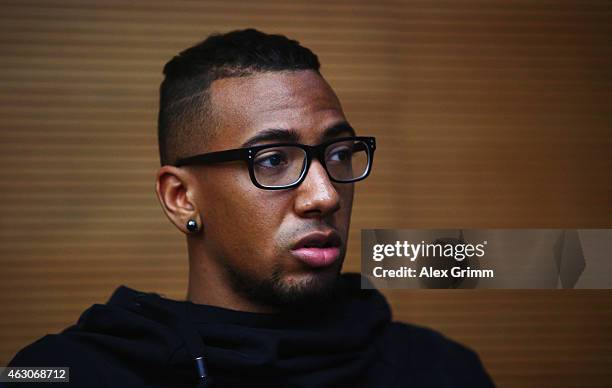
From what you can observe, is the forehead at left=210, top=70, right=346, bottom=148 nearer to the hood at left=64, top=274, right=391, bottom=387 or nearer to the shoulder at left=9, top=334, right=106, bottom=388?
the hood at left=64, top=274, right=391, bottom=387

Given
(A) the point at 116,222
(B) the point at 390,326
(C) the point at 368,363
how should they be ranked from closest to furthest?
(C) the point at 368,363 → (B) the point at 390,326 → (A) the point at 116,222

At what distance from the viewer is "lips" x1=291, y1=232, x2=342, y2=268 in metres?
1.82

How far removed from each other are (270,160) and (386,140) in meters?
1.71

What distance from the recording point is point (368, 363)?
79.9 inches

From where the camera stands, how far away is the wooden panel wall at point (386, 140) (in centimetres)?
330

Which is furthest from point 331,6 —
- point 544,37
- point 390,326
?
point 390,326

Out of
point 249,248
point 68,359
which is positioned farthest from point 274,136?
point 68,359

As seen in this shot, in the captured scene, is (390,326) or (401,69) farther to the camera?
(401,69)

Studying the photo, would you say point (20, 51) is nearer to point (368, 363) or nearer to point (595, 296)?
point (368, 363)

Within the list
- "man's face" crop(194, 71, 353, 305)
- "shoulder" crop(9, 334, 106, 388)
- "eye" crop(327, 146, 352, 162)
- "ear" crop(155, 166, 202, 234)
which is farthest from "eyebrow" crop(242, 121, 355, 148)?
"shoulder" crop(9, 334, 106, 388)

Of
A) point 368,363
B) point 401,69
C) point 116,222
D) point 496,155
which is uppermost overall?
point 401,69

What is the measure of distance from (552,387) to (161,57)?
2812 mm

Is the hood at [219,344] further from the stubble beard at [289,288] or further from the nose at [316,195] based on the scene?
the nose at [316,195]

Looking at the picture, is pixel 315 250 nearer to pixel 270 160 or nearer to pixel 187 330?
pixel 270 160
